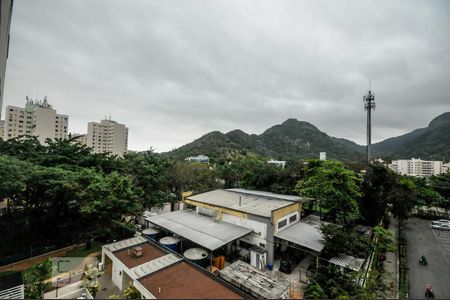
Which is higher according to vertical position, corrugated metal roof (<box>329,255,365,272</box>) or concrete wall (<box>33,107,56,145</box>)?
concrete wall (<box>33,107,56,145</box>)

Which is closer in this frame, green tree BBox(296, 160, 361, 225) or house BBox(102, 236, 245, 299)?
house BBox(102, 236, 245, 299)

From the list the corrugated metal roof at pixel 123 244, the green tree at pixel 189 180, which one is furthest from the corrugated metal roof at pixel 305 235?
the green tree at pixel 189 180

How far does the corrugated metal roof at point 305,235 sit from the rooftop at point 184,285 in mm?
6880

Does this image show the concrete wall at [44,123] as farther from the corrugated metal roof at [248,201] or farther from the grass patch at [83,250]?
the corrugated metal roof at [248,201]

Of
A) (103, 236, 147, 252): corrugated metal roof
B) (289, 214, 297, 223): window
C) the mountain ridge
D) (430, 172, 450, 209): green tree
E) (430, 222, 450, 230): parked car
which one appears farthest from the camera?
the mountain ridge

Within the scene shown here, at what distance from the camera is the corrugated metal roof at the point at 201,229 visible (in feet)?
47.0

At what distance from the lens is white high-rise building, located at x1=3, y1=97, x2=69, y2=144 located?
5216 centimetres

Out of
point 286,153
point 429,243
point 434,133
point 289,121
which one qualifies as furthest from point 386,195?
point 289,121

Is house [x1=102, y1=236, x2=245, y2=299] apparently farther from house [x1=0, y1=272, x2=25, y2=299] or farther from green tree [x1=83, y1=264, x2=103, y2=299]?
house [x1=0, y1=272, x2=25, y2=299]

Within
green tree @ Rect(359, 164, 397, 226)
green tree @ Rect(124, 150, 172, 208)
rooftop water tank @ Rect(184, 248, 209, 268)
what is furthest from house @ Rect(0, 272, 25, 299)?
green tree @ Rect(359, 164, 397, 226)

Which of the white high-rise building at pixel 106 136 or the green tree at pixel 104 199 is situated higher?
the white high-rise building at pixel 106 136

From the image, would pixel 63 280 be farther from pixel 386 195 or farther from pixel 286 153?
pixel 286 153

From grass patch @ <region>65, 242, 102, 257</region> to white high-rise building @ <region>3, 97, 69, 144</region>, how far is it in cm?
4848

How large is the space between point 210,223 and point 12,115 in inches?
2526
